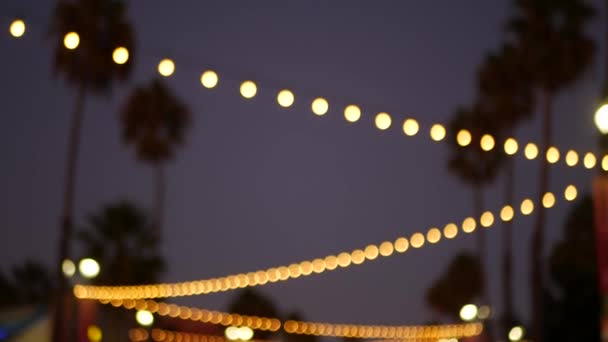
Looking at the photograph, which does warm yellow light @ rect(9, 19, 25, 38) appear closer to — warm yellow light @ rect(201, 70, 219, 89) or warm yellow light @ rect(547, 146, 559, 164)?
warm yellow light @ rect(201, 70, 219, 89)

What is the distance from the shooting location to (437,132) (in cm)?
1477

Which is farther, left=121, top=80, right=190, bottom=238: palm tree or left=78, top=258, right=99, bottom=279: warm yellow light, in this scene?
left=121, top=80, right=190, bottom=238: palm tree

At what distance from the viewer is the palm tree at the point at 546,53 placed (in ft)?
102

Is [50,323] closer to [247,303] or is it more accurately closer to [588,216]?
[588,216]

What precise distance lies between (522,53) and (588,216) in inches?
756

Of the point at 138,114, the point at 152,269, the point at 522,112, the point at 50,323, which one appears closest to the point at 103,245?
the point at 152,269

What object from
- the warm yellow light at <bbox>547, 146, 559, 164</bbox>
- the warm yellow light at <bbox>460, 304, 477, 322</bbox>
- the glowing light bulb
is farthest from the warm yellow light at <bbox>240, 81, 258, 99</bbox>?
the warm yellow light at <bbox>460, 304, 477, 322</bbox>

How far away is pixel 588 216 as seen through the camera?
164 ft

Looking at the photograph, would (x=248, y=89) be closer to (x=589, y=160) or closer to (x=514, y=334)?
(x=589, y=160)

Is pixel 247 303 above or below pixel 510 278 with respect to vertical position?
above

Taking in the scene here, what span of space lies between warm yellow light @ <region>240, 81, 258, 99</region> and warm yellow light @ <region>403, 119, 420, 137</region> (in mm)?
2182

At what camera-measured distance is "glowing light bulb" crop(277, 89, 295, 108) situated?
1350 centimetres

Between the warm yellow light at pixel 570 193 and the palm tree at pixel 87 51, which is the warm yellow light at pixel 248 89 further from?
the palm tree at pixel 87 51

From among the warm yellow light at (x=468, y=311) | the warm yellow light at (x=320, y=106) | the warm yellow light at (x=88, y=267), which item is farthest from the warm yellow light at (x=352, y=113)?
the warm yellow light at (x=468, y=311)
